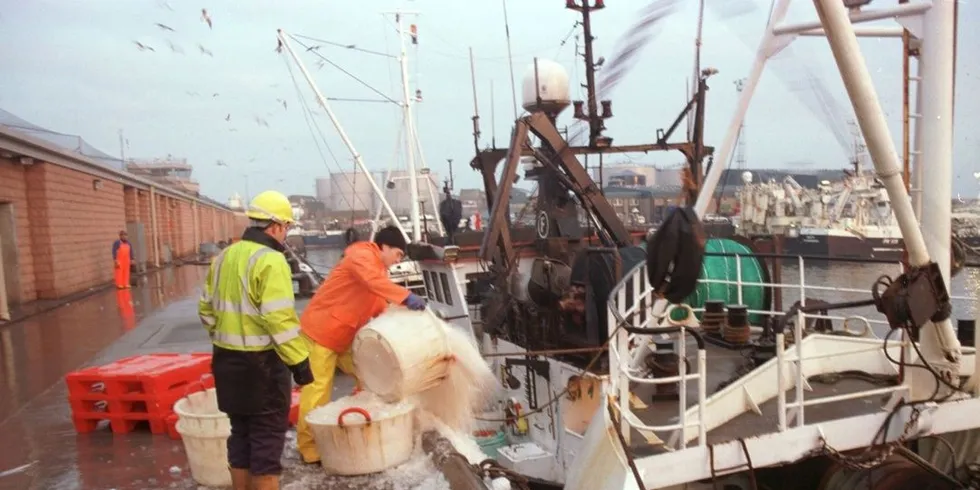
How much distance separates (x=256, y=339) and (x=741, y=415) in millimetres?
3576

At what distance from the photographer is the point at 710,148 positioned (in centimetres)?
1072

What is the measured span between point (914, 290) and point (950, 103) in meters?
1.35

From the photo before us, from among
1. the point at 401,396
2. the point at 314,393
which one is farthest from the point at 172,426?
the point at 401,396

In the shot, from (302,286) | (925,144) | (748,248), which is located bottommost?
(302,286)

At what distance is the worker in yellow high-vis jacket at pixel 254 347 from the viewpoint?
324cm

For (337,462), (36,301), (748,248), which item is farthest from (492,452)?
(36,301)

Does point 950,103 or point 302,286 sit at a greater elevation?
point 950,103

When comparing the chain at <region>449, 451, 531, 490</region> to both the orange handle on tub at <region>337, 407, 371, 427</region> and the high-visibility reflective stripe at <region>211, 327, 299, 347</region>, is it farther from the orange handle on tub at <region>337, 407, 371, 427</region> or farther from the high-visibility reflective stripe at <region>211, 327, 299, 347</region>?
the high-visibility reflective stripe at <region>211, 327, 299, 347</region>

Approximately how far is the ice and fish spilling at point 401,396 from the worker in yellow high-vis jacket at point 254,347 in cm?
58

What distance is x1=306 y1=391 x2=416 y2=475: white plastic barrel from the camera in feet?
12.9

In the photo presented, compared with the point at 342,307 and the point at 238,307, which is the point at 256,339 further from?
the point at 342,307

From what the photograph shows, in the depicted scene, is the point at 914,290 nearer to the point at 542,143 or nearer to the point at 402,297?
→ the point at 402,297

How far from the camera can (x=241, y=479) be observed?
11.3ft

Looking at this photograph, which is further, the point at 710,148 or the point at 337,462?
the point at 710,148
